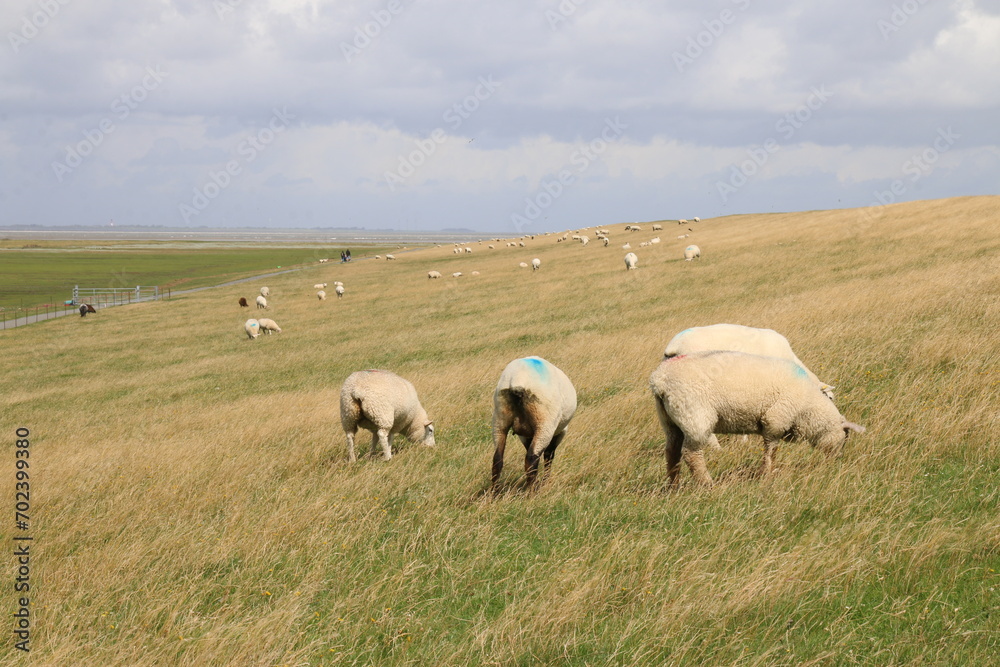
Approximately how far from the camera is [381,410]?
10633 millimetres

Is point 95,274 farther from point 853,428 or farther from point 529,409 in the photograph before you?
point 853,428

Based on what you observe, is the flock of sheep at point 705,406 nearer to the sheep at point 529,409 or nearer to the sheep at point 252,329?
the sheep at point 529,409

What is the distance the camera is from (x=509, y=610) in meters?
4.85

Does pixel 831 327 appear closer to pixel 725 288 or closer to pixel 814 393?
pixel 814 393

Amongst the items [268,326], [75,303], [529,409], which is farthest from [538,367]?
[75,303]

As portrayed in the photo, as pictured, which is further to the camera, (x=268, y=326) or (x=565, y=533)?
(x=268, y=326)

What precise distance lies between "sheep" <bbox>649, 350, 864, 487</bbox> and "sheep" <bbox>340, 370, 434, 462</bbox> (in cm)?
502

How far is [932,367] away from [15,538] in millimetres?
12122

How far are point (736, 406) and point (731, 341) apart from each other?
337 cm

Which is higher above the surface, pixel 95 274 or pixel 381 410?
pixel 95 274

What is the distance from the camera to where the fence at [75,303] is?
159ft

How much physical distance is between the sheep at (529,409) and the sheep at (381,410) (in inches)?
127

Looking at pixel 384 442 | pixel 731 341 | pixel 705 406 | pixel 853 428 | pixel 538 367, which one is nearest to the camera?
pixel 705 406

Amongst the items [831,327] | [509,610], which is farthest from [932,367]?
[509,610]
